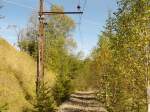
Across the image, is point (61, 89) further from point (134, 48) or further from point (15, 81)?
point (134, 48)

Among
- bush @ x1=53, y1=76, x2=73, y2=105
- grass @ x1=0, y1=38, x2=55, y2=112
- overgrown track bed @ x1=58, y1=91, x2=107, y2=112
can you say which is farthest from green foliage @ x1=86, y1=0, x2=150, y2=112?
bush @ x1=53, y1=76, x2=73, y2=105

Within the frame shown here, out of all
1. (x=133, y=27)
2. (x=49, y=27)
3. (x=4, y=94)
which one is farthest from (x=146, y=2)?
(x=49, y=27)

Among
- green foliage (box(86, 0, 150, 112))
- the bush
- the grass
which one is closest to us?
green foliage (box(86, 0, 150, 112))

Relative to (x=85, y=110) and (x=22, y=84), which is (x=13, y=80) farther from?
(x=85, y=110)

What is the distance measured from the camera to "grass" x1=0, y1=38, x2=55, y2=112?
29.3 m

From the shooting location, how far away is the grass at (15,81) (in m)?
29.3

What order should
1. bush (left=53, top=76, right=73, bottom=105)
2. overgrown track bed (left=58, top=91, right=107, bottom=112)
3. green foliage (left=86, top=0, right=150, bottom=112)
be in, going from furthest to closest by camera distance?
bush (left=53, top=76, right=73, bottom=105), overgrown track bed (left=58, top=91, right=107, bottom=112), green foliage (left=86, top=0, right=150, bottom=112)

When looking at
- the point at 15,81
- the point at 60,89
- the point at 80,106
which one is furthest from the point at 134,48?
the point at 60,89

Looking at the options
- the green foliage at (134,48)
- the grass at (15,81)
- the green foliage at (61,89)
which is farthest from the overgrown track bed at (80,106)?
the green foliage at (134,48)

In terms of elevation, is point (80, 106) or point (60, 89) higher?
point (60, 89)

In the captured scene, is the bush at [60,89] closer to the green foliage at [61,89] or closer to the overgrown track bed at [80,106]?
the green foliage at [61,89]

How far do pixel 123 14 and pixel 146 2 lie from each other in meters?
2.04

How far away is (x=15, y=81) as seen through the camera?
35094 millimetres

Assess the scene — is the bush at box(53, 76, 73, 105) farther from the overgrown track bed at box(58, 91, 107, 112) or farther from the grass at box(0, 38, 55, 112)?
the grass at box(0, 38, 55, 112)
